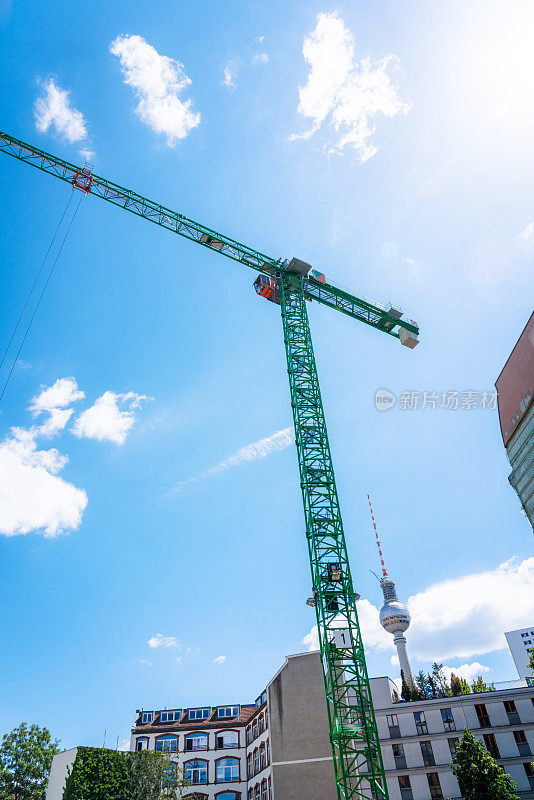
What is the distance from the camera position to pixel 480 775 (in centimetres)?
3522

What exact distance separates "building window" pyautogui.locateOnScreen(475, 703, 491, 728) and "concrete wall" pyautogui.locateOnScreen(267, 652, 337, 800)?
609 inches

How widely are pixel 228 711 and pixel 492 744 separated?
29.4 m

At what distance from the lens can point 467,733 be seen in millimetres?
37469

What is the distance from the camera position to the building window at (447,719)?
50.0 meters

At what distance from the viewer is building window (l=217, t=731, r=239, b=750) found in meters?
59.9

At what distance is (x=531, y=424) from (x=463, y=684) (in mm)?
60033

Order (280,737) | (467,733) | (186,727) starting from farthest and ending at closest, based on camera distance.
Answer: (186,727), (280,737), (467,733)

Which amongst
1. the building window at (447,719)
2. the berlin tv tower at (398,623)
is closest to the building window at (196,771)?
the building window at (447,719)

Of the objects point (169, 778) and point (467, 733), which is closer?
point (467, 733)

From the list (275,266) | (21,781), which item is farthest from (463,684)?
(275,266)

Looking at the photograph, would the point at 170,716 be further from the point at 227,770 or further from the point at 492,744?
the point at 492,744

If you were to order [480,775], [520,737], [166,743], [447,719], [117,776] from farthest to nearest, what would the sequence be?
[166,743]
[447,719]
[520,737]
[117,776]
[480,775]

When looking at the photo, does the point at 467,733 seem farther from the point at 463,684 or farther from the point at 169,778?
the point at 463,684

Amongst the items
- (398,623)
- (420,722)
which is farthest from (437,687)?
(398,623)
